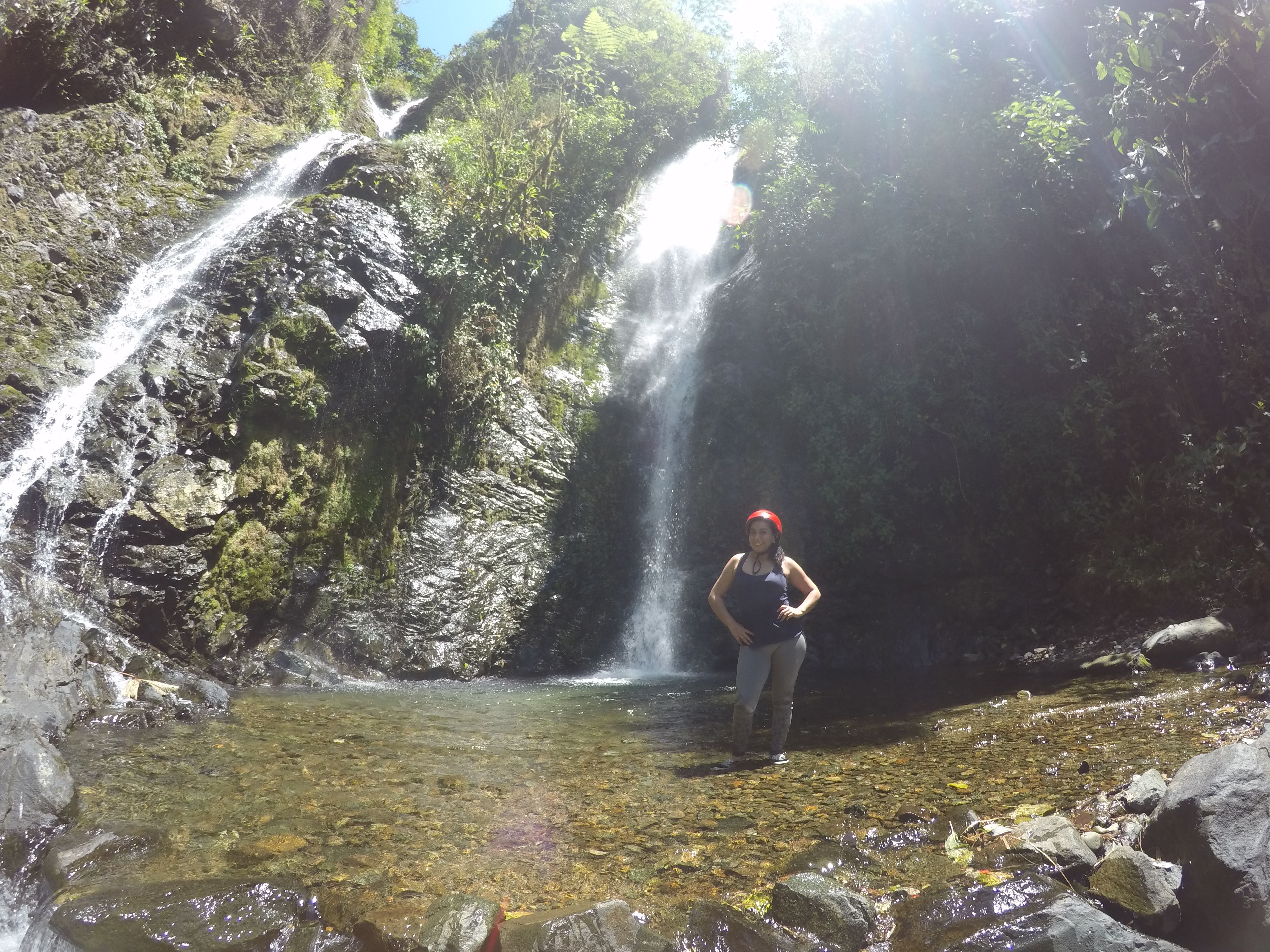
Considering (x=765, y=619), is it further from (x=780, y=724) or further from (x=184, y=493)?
(x=184, y=493)

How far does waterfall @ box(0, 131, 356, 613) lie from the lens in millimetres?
7633

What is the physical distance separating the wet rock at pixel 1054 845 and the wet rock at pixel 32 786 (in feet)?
14.4

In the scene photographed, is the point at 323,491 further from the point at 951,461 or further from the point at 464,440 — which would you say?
the point at 951,461

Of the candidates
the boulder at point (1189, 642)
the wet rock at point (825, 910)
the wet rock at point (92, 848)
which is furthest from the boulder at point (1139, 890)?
the boulder at point (1189, 642)

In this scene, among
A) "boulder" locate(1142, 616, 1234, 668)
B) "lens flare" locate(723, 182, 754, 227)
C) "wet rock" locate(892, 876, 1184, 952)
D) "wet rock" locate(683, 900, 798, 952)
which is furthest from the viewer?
"lens flare" locate(723, 182, 754, 227)

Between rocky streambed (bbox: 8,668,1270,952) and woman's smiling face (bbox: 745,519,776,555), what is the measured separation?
1.41 meters

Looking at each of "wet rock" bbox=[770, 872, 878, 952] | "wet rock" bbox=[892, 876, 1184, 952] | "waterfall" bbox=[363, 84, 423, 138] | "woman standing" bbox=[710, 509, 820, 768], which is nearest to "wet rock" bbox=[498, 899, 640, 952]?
"wet rock" bbox=[770, 872, 878, 952]

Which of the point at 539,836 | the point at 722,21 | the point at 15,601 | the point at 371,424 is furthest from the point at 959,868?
the point at 722,21

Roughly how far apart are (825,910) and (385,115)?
80.0 feet

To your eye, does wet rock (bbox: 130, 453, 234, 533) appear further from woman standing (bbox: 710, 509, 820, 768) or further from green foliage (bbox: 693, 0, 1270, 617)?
green foliage (bbox: 693, 0, 1270, 617)

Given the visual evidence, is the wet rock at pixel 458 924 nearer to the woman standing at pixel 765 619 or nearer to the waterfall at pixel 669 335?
the woman standing at pixel 765 619

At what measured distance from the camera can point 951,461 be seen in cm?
1116

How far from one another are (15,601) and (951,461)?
10866 mm

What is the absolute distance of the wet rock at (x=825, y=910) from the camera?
2.88 metres
